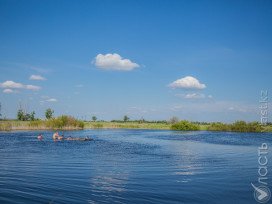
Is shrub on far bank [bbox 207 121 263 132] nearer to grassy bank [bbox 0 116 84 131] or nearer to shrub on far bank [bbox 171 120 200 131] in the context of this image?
shrub on far bank [bbox 171 120 200 131]

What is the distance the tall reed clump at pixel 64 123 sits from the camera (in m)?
82.9

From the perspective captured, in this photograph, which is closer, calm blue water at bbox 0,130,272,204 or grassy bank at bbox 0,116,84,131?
calm blue water at bbox 0,130,272,204

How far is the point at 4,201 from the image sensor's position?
14352 millimetres

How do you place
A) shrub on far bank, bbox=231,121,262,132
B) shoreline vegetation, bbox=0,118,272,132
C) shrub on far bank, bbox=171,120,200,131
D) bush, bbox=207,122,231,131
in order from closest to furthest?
shoreline vegetation, bbox=0,118,272,132, shrub on far bank, bbox=231,121,262,132, bush, bbox=207,122,231,131, shrub on far bank, bbox=171,120,200,131

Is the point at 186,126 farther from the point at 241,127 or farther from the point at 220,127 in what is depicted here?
the point at 241,127

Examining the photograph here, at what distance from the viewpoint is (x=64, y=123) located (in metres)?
86.1

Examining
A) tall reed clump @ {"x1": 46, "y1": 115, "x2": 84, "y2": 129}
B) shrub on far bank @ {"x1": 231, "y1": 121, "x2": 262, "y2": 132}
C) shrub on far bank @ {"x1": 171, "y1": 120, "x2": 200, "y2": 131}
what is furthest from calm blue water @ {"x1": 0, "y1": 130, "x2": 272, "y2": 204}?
shrub on far bank @ {"x1": 171, "y1": 120, "x2": 200, "y2": 131}

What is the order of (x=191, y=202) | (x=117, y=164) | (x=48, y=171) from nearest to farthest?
(x=191, y=202), (x=48, y=171), (x=117, y=164)

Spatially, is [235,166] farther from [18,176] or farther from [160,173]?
[18,176]

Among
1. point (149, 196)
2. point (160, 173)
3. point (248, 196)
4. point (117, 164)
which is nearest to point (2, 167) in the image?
point (117, 164)

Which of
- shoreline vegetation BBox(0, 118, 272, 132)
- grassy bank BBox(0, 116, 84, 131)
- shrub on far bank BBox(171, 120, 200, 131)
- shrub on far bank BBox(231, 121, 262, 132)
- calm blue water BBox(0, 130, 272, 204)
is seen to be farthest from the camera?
shrub on far bank BBox(171, 120, 200, 131)

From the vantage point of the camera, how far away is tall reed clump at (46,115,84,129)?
82.9 metres

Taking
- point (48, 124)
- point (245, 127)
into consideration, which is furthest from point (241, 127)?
point (48, 124)

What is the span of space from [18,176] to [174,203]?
388 inches
